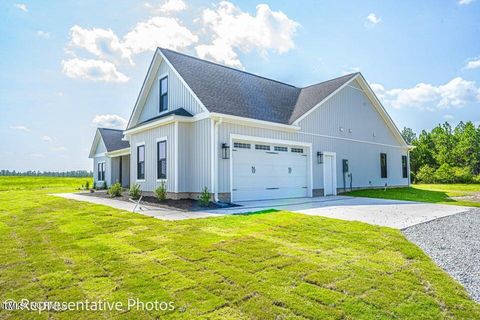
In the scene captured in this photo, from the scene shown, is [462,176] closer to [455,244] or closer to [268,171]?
[268,171]

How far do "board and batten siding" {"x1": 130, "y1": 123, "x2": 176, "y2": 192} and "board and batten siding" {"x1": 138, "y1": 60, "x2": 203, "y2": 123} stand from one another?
1.14 meters

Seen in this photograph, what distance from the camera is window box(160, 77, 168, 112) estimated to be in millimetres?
13441

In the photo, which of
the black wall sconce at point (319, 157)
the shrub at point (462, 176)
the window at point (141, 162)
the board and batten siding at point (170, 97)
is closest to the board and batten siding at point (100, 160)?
the board and batten siding at point (170, 97)

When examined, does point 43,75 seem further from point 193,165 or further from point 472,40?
point 472,40

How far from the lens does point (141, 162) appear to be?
13.7m

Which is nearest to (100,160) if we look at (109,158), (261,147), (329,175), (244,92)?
(109,158)

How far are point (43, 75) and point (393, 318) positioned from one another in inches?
595

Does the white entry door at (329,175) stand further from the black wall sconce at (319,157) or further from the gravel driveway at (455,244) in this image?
the gravel driveway at (455,244)

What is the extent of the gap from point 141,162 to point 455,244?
1205cm

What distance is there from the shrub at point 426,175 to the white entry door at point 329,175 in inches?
668

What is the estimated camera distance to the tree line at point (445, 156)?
2638cm

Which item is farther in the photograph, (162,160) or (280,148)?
(280,148)

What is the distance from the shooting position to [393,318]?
2.69 metres

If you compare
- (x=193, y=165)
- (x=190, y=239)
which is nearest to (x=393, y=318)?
(x=190, y=239)
